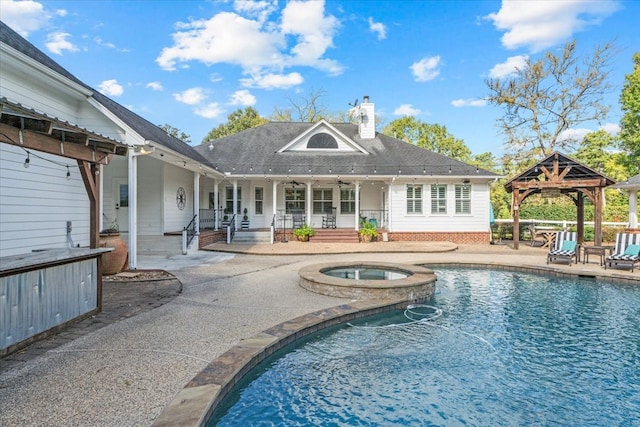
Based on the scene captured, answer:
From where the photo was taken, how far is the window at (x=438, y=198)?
17.8 meters

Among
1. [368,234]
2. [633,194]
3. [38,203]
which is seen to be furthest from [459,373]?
[633,194]

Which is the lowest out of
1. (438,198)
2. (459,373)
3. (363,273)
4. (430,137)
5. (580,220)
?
(459,373)

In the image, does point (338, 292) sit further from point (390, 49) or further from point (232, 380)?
point (390, 49)

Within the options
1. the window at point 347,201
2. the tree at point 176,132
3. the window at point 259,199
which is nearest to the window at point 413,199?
the window at point 347,201

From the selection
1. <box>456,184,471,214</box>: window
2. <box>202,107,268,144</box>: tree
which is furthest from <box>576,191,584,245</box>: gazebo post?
<box>202,107,268,144</box>: tree

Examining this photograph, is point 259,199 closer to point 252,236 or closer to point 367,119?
point 252,236

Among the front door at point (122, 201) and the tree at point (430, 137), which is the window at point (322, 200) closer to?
the front door at point (122, 201)

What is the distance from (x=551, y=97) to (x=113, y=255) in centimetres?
2917

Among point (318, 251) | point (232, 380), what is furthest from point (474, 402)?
point (318, 251)

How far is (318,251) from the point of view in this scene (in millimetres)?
13492

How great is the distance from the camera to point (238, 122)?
41031mm

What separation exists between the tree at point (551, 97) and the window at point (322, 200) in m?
15.9

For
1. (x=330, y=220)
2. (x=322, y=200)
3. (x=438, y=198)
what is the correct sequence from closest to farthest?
(x=438, y=198) < (x=330, y=220) < (x=322, y=200)

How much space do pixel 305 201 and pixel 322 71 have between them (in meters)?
21.3
